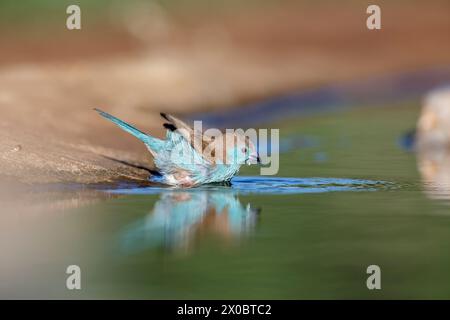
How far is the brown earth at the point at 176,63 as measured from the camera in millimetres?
11203

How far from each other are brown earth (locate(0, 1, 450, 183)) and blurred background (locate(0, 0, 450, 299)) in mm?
37

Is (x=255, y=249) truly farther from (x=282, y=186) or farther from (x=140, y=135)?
(x=282, y=186)

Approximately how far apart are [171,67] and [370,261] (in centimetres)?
975

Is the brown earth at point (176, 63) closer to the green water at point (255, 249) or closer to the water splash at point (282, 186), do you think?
the water splash at point (282, 186)

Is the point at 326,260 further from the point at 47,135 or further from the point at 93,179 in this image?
the point at 47,135

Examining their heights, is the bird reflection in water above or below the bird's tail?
below

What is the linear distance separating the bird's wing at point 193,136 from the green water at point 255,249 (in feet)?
1.62

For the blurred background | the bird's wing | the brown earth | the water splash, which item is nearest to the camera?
the blurred background

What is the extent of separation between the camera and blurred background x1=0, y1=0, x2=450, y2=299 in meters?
6.20

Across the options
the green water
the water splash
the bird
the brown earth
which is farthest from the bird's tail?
the brown earth

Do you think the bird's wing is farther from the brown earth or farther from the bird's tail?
the brown earth

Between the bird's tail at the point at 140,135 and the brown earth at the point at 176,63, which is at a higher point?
the brown earth at the point at 176,63

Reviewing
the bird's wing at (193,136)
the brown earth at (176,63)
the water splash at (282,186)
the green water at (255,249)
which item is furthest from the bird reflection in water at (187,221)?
the brown earth at (176,63)
